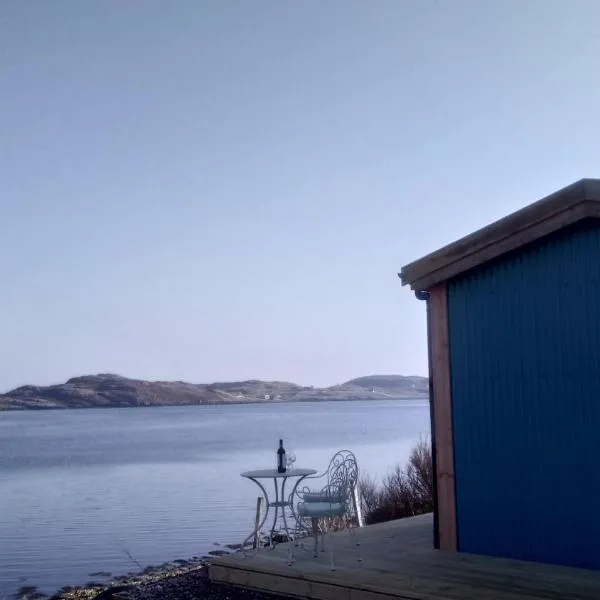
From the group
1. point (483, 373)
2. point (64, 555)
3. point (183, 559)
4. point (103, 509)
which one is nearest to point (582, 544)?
point (483, 373)

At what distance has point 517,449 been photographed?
25.5 ft

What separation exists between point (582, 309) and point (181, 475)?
92.2 ft

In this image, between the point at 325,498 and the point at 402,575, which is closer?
the point at 402,575

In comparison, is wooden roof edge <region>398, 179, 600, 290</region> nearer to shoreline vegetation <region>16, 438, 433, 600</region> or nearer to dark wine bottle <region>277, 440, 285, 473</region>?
dark wine bottle <region>277, 440, 285, 473</region>

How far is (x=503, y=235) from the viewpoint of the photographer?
7.82 metres

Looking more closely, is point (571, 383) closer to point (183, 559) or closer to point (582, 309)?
point (582, 309)

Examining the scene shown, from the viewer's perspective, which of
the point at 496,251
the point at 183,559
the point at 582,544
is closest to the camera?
the point at 582,544

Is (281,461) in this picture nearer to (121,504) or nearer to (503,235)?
(503,235)

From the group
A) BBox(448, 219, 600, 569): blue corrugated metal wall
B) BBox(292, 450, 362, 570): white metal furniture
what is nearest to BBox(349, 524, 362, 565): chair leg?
BBox(292, 450, 362, 570): white metal furniture

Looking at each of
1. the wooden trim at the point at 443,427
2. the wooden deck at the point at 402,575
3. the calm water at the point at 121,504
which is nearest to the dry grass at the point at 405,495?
the calm water at the point at 121,504

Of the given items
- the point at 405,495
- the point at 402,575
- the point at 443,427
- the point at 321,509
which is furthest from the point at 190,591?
the point at 405,495

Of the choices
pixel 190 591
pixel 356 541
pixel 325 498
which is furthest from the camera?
pixel 356 541

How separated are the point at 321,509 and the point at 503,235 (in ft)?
9.55

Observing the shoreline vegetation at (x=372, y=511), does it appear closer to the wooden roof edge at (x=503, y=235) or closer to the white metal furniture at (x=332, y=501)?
the white metal furniture at (x=332, y=501)
